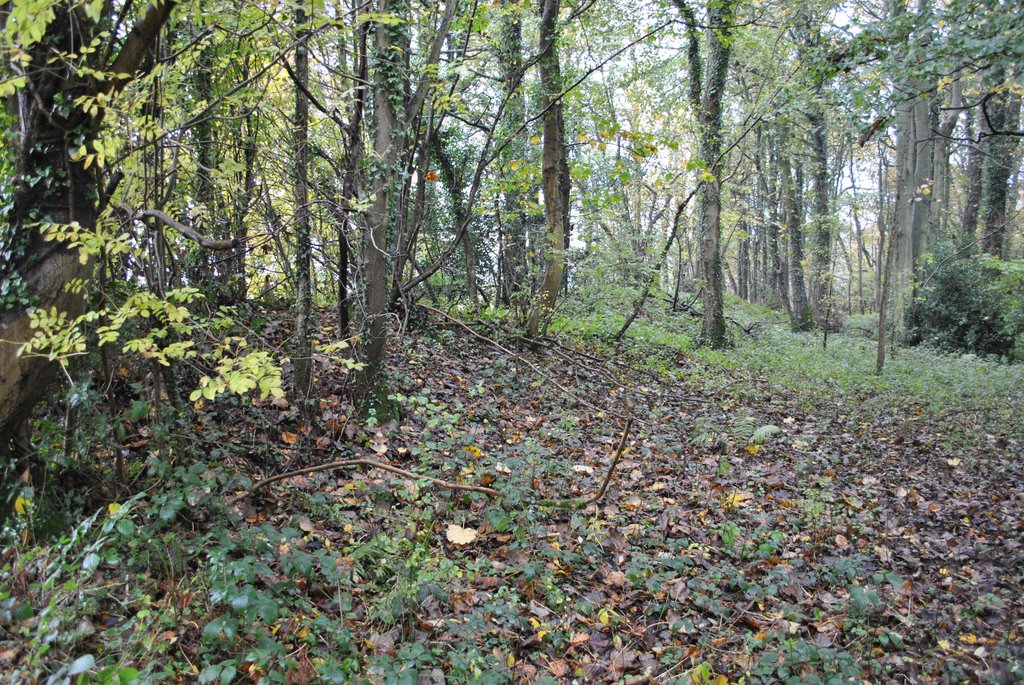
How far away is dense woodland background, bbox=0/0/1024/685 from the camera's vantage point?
3.33 metres

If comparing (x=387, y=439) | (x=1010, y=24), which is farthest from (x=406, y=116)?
(x=1010, y=24)

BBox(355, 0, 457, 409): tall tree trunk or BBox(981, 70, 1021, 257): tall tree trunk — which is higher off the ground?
BBox(981, 70, 1021, 257): tall tree trunk

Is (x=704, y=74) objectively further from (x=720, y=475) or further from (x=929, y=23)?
(x=720, y=475)

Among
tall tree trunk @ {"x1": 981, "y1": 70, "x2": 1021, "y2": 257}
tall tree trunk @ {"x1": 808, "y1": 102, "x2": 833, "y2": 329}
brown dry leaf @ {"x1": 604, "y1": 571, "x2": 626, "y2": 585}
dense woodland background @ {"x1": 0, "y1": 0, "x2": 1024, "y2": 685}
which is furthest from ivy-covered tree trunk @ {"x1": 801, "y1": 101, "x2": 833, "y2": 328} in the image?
brown dry leaf @ {"x1": 604, "y1": 571, "x2": 626, "y2": 585}

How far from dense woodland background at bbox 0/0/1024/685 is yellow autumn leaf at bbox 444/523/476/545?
0.06 feet

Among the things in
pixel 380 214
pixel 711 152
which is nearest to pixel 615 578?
pixel 380 214

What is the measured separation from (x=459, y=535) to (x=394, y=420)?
1.84m

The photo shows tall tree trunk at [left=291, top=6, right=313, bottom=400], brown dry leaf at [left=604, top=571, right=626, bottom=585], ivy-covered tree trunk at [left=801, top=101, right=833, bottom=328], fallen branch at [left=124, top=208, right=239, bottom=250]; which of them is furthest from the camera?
A: ivy-covered tree trunk at [left=801, top=101, right=833, bottom=328]

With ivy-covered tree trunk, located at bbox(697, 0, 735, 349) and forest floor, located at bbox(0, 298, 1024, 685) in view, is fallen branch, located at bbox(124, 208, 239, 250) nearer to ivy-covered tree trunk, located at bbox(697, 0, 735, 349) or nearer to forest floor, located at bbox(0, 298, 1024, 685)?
forest floor, located at bbox(0, 298, 1024, 685)

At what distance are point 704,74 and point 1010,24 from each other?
7.94 m

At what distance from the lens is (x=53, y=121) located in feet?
11.2

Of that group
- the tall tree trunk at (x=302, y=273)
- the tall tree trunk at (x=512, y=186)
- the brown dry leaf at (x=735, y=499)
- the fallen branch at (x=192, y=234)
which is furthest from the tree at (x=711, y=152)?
the fallen branch at (x=192, y=234)

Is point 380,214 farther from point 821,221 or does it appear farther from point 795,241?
point 795,241

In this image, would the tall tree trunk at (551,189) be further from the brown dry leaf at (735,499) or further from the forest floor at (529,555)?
the brown dry leaf at (735,499)
